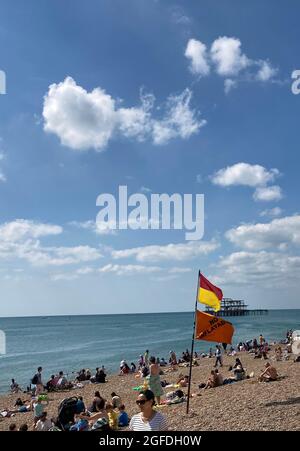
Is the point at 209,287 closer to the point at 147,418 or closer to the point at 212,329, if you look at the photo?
the point at 212,329

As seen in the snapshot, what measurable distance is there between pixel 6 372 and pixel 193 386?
28614 millimetres

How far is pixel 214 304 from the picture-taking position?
37.2 feet

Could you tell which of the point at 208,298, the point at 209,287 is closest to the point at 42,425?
the point at 208,298

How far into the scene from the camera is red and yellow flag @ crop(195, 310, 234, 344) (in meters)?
11.1

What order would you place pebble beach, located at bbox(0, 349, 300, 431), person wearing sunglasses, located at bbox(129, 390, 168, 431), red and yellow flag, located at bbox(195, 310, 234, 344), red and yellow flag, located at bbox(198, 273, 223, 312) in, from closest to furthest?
person wearing sunglasses, located at bbox(129, 390, 168, 431) → pebble beach, located at bbox(0, 349, 300, 431) → red and yellow flag, located at bbox(195, 310, 234, 344) → red and yellow flag, located at bbox(198, 273, 223, 312)

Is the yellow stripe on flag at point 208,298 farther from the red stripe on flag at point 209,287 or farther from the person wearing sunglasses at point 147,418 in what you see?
the person wearing sunglasses at point 147,418

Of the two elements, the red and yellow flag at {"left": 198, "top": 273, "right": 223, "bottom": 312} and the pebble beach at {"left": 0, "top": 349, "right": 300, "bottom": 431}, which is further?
the red and yellow flag at {"left": 198, "top": 273, "right": 223, "bottom": 312}

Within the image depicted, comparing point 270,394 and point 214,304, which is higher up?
point 214,304

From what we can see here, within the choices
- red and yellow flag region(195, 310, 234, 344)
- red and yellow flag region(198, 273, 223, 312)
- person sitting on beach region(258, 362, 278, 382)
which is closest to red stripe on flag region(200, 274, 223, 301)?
red and yellow flag region(198, 273, 223, 312)

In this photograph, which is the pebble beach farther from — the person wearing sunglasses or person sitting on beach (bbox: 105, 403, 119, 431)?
the person wearing sunglasses

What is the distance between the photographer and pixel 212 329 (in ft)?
36.9
